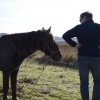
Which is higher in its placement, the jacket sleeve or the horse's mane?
the jacket sleeve

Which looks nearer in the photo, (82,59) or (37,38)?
(82,59)

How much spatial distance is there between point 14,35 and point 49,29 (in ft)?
3.45

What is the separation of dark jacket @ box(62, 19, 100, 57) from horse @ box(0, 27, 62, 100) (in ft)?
3.81

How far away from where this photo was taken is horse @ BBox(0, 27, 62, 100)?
243 inches

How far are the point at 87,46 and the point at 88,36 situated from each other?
225 mm

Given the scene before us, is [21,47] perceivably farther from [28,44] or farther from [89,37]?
[89,37]

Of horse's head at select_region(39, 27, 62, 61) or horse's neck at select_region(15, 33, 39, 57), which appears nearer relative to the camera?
horse's head at select_region(39, 27, 62, 61)

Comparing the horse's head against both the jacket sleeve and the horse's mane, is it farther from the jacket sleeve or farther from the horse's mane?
the jacket sleeve

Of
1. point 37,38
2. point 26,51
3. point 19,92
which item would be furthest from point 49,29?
point 19,92

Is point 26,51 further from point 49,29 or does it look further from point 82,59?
point 82,59

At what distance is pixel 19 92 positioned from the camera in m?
7.64

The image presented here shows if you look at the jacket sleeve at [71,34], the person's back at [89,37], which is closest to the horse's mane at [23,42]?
the jacket sleeve at [71,34]

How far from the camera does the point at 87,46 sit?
5.09 metres

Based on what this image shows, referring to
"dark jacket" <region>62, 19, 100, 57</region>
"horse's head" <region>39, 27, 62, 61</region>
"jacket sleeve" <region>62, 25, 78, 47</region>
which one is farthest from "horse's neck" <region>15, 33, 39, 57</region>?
"dark jacket" <region>62, 19, 100, 57</region>
